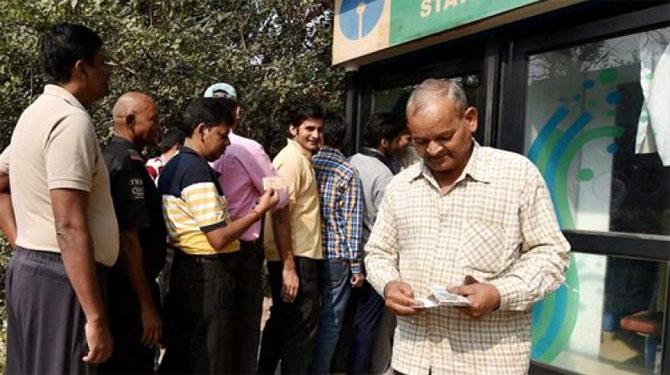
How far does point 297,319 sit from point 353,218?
0.70 m

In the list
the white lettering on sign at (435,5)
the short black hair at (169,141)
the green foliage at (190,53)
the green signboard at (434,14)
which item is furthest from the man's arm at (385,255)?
the green foliage at (190,53)

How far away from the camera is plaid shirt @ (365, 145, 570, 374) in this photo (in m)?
1.93

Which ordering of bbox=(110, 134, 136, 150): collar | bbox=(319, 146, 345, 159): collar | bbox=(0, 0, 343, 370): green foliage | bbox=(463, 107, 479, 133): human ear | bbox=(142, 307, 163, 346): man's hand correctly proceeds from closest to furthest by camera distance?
bbox=(463, 107, 479, 133): human ear < bbox=(142, 307, 163, 346): man's hand < bbox=(110, 134, 136, 150): collar < bbox=(319, 146, 345, 159): collar < bbox=(0, 0, 343, 370): green foliage

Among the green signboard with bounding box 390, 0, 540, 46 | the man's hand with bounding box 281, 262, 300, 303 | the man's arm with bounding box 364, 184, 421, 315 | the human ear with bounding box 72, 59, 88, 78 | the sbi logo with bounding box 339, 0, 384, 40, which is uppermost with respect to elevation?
the sbi logo with bounding box 339, 0, 384, 40

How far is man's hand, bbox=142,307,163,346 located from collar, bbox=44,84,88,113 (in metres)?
1.01

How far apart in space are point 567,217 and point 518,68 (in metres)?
0.91

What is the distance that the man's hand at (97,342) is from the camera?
2146 mm

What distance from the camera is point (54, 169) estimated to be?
2.09 metres

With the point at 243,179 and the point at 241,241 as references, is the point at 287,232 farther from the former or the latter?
the point at 243,179

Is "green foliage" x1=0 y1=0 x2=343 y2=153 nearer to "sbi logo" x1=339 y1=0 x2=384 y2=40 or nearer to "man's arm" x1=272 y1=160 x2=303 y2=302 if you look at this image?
"sbi logo" x1=339 y1=0 x2=384 y2=40

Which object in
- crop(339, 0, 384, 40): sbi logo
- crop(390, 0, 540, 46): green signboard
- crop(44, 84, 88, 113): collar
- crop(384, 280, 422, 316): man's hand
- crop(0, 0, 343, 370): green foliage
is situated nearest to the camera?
crop(384, 280, 422, 316): man's hand

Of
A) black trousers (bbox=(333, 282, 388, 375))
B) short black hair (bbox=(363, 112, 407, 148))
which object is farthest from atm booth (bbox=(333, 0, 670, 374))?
black trousers (bbox=(333, 282, 388, 375))

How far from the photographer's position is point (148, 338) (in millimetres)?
2859

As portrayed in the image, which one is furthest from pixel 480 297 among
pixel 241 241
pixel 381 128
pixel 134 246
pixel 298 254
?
pixel 381 128
